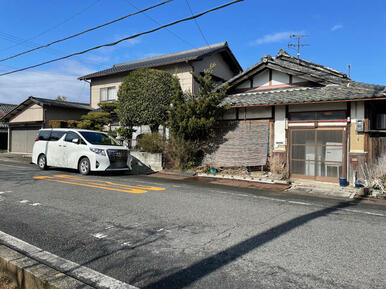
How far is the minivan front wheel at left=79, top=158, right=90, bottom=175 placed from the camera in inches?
430

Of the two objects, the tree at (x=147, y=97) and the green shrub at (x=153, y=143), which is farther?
the tree at (x=147, y=97)

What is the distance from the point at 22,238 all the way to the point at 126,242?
1.52m

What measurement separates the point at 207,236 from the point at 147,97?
37.1 feet

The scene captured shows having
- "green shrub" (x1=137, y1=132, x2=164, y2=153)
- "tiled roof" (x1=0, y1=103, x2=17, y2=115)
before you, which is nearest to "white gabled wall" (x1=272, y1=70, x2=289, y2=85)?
"green shrub" (x1=137, y1=132, x2=164, y2=153)

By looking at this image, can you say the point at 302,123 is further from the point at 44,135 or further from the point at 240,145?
the point at 44,135

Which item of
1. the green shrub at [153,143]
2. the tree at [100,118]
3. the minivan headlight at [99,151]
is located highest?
the tree at [100,118]

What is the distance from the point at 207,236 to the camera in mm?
4211

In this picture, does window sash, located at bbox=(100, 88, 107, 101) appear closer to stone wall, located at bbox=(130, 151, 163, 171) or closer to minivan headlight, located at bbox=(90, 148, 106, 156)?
stone wall, located at bbox=(130, 151, 163, 171)

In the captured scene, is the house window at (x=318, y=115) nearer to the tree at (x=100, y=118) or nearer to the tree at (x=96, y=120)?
the tree at (x=100, y=118)

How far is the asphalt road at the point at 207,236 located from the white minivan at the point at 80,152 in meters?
3.61

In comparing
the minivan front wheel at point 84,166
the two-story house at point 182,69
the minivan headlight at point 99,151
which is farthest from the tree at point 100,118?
the minivan headlight at point 99,151

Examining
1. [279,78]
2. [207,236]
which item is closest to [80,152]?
[207,236]

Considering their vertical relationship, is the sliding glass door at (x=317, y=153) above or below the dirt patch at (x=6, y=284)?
above

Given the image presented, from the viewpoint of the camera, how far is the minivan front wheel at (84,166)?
430 inches
